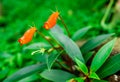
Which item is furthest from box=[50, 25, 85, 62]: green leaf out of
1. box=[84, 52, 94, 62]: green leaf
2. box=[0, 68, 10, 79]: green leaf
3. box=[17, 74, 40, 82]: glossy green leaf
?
box=[0, 68, 10, 79]: green leaf

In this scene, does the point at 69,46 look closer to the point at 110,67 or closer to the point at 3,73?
the point at 110,67

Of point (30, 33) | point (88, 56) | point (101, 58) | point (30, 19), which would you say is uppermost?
point (30, 19)

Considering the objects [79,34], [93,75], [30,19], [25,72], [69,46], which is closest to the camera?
[93,75]

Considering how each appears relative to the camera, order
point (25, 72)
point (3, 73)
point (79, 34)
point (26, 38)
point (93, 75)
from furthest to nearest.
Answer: point (3, 73)
point (79, 34)
point (25, 72)
point (26, 38)
point (93, 75)

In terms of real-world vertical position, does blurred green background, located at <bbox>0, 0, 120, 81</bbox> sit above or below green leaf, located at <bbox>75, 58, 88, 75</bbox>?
above

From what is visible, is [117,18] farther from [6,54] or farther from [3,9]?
[3,9]

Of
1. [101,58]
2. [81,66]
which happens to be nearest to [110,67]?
[101,58]

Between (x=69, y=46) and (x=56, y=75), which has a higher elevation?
(x=69, y=46)

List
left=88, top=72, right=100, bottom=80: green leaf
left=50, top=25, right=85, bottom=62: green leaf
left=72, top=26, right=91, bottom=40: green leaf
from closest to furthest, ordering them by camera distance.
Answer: left=88, top=72, right=100, bottom=80: green leaf
left=50, top=25, right=85, bottom=62: green leaf
left=72, top=26, right=91, bottom=40: green leaf

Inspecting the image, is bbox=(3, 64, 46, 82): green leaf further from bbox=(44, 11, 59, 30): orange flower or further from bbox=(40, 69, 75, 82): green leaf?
bbox=(44, 11, 59, 30): orange flower
